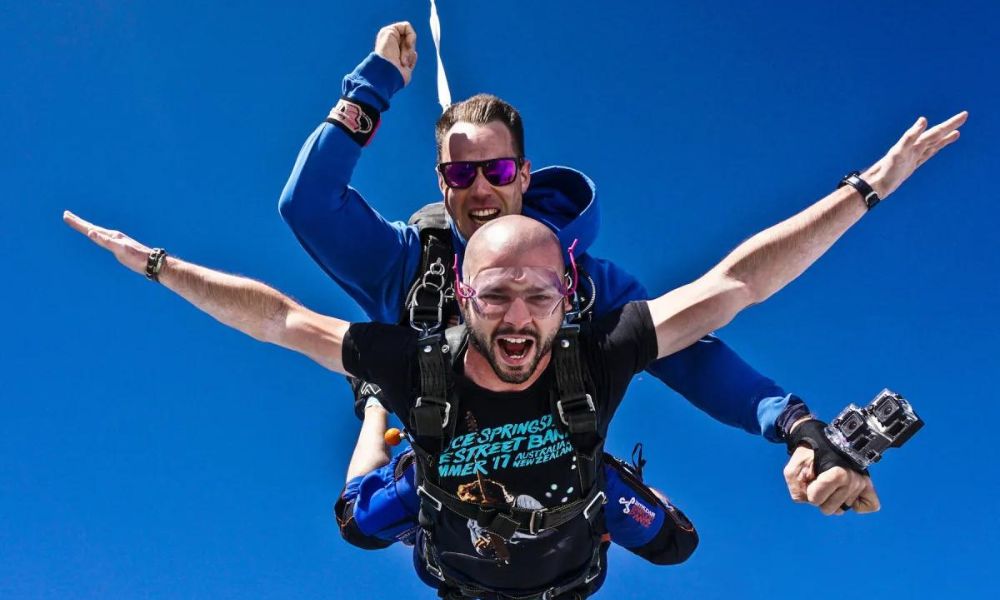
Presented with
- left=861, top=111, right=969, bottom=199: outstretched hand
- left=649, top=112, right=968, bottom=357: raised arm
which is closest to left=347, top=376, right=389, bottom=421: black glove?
left=649, top=112, right=968, bottom=357: raised arm

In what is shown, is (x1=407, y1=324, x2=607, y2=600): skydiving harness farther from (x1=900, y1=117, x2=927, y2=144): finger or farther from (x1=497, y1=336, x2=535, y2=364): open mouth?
(x1=900, y1=117, x2=927, y2=144): finger

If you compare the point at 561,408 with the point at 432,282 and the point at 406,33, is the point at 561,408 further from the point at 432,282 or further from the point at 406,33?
the point at 406,33

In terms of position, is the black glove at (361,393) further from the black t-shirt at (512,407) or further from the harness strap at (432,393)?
the harness strap at (432,393)

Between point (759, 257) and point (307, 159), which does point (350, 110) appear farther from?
point (759, 257)

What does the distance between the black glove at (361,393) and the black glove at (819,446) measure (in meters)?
2.72

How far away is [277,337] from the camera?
4312 millimetres

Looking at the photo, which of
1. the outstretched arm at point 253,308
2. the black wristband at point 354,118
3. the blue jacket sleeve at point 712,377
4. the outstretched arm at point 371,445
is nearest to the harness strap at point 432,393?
the outstretched arm at point 253,308

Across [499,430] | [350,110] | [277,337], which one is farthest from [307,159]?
[499,430]

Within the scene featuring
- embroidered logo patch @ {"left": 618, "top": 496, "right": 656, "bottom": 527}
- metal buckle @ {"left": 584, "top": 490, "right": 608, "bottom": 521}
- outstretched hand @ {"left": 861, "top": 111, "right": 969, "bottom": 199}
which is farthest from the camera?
embroidered logo patch @ {"left": 618, "top": 496, "right": 656, "bottom": 527}

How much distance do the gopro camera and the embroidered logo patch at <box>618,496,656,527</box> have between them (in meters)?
1.86

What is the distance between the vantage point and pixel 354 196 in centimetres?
502

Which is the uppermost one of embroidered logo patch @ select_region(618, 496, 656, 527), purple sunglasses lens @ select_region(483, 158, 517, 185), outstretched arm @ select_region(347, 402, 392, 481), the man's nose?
purple sunglasses lens @ select_region(483, 158, 517, 185)

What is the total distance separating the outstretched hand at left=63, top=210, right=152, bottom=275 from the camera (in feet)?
14.6

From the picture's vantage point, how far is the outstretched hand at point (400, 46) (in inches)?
192
